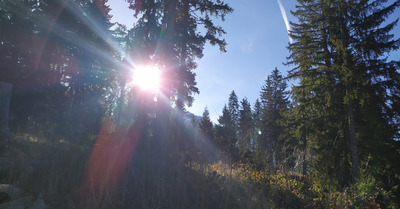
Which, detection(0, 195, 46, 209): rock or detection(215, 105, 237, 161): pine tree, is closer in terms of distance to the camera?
detection(0, 195, 46, 209): rock

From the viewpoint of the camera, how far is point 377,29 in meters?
10.9

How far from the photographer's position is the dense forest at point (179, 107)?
4.85 metres

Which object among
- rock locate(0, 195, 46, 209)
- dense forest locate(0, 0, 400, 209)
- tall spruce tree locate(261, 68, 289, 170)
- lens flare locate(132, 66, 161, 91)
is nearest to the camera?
rock locate(0, 195, 46, 209)

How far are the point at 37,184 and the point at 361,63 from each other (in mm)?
14087

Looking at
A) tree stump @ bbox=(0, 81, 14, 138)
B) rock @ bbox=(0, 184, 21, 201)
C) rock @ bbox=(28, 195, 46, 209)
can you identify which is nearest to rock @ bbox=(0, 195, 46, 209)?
rock @ bbox=(28, 195, 46, 209)

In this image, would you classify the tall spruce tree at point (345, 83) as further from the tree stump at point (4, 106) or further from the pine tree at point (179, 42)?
the tree stump at point (4, 106)

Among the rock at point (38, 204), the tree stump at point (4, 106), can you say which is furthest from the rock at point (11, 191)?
the tree stump at point (4, 106)

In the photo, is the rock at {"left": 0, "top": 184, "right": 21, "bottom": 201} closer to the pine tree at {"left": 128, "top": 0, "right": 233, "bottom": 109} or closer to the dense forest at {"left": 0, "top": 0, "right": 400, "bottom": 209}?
the dense forest at {"left": 0, "top": 0, "right": 400, "bottom": 209}

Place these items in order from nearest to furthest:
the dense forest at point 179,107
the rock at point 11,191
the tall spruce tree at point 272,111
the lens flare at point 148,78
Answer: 1. the rock at point 11,191
2. the dense forest at point 179,107
3. the lens flare at point 148,78
4. the tall spruce tree at point 272,111

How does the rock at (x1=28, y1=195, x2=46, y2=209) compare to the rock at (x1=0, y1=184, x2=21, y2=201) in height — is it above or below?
below

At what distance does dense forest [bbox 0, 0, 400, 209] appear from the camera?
485cm

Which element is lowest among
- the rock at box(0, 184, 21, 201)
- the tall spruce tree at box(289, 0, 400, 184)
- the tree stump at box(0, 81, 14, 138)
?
the rock at box(0, 184, 21, 201)

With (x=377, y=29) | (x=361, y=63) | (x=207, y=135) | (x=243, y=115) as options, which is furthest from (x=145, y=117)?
(x=243, y=115)

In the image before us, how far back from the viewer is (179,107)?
1273cm
